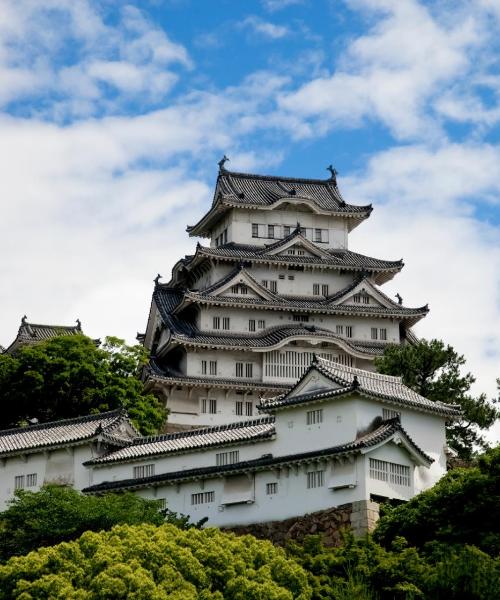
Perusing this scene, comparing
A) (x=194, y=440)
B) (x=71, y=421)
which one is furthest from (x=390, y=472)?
(x=71, y=421)

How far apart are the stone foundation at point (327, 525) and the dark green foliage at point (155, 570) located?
6588mm

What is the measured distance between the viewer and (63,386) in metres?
65.9

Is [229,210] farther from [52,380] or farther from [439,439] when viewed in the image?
[439,439]

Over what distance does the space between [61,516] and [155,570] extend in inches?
375

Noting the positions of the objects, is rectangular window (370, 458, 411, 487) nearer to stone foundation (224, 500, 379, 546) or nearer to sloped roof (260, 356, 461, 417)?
stone foundation (224, 500, 379, 546)

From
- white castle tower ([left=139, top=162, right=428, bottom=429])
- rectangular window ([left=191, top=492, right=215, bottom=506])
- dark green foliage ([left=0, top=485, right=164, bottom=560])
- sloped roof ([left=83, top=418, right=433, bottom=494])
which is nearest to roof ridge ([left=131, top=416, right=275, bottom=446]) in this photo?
sloped roof ([left=83, top=418, right=433, bottom=494])

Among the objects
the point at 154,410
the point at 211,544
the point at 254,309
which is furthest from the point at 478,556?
the point at 254,309

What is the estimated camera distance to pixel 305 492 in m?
48.0

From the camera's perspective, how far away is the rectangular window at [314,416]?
4922 cm

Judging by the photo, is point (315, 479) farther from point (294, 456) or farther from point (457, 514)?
point (457, 514)

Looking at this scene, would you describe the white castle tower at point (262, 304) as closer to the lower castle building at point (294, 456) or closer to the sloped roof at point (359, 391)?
the lower castle building at point (294, 456)

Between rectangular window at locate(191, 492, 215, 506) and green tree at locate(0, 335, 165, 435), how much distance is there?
1406 centimetres

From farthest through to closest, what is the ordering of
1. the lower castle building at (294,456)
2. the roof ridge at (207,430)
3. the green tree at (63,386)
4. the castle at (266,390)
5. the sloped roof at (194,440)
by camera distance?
the green tree at (63,386) < the roof ridge at (207,430) < the sloped roof at (194,440) < the castle at (266,390) < the lower castle building at (294,456)

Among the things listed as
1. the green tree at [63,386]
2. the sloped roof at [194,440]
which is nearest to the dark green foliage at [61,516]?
the sloped roof at [194,440]
